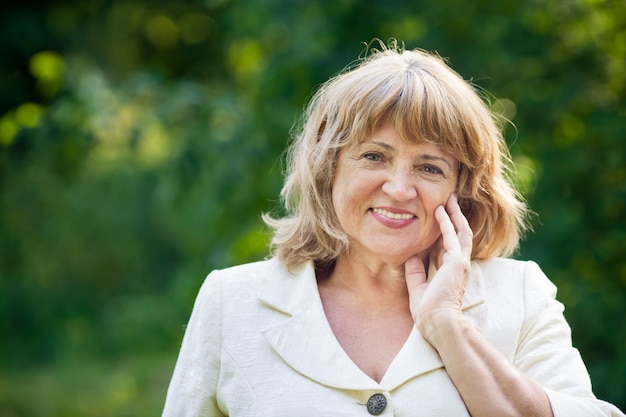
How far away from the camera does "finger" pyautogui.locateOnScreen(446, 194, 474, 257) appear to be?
8.31ft

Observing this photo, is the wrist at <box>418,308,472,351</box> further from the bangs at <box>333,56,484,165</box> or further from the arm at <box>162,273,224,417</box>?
the arm at <box>162,273,224,417</box>

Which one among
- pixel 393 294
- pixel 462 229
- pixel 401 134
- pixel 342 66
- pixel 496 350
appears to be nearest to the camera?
pixel 496 350

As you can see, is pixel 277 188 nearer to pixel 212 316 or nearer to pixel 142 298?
pixel 212 316

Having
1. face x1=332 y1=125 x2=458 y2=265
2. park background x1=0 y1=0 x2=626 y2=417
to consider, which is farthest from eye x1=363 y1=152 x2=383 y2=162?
park background x1=0 y1=0 x2=626 y2=417

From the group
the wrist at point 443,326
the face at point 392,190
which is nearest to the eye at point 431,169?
the face at point 392,190

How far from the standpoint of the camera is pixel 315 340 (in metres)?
2.48

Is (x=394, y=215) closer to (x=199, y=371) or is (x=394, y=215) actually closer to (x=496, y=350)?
(x=496, y=350)

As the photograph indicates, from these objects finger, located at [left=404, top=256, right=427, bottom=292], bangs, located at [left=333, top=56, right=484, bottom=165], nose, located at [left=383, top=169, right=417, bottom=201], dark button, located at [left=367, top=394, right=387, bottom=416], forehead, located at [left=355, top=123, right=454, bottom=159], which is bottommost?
dark button, located at [left=367, top=394, right=387, bottom=416]

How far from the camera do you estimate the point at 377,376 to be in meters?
2.43

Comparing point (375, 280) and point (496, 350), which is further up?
point (375, 280)

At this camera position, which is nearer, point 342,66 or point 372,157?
point 372,157

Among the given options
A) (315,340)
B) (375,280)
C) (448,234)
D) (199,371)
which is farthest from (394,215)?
(199,371)

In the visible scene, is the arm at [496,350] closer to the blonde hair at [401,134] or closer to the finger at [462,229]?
the finger at [462,229]

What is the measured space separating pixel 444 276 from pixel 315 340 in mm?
405
